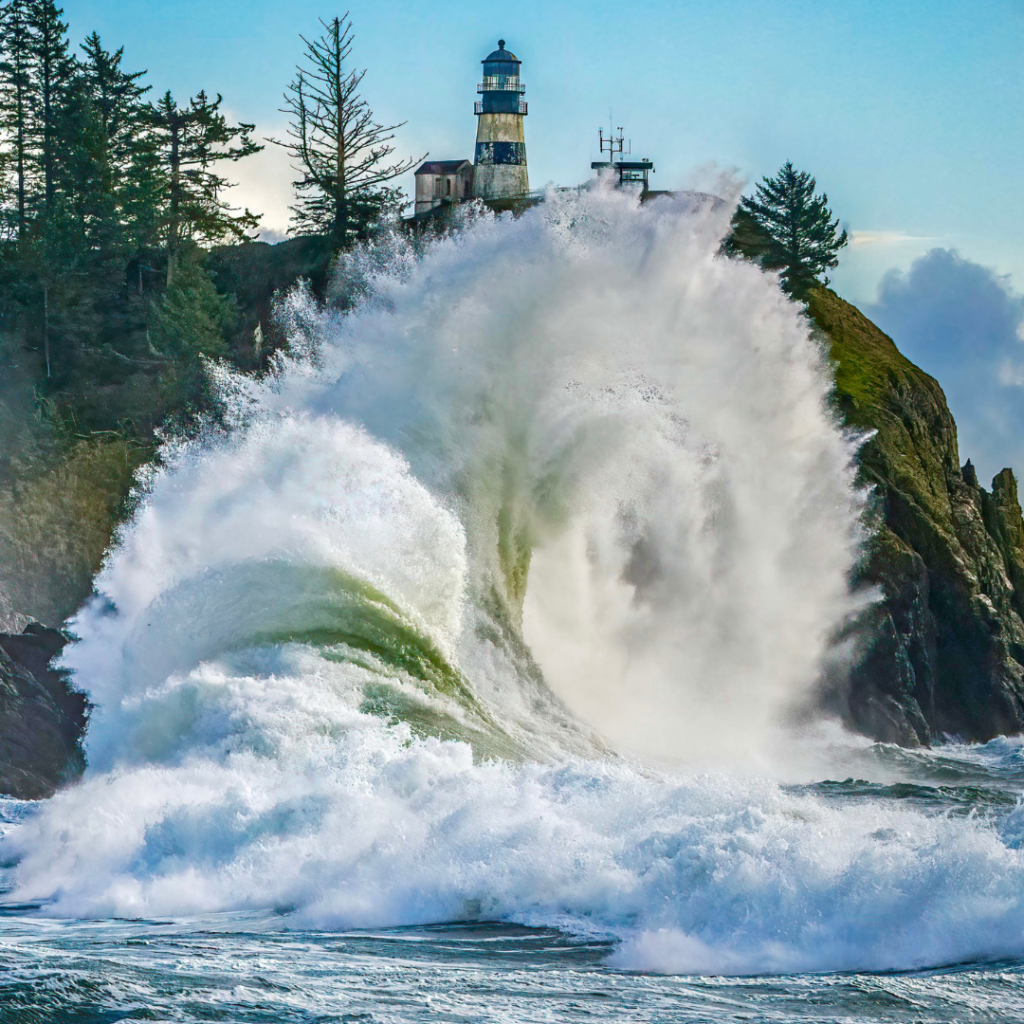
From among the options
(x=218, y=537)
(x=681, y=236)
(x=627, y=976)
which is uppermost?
(x=681, y=236)

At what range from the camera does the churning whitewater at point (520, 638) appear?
1077cm

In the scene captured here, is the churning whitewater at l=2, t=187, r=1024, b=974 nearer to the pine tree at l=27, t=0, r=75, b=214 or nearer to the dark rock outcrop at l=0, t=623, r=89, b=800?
the dark rock outcrop at l=0, t=623, r=89, b=800

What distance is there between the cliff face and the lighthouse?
44.8 ft

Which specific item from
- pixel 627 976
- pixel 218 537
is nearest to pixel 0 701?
pixel 218 537

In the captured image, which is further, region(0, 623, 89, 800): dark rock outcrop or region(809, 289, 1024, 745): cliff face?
region(809, 289, 1024, 745): cliff face

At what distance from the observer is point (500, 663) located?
19.4m

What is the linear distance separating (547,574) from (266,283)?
90.0 feet

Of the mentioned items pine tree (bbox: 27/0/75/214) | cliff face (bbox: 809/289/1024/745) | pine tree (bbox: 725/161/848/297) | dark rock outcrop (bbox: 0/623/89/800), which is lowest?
dark rock outcrop (bbox: 0/623/89/800)

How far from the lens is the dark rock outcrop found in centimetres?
2195

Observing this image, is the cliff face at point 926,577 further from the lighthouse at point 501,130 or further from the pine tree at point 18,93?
the pine tree at point 18,93

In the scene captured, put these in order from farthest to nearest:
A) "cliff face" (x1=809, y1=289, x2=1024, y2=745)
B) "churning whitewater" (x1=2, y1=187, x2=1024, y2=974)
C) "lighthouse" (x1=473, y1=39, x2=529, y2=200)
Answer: "lighthouse" (x1=473, y1=39, x2=529, y2=200) → "cliff face" (x1=809, y1=289, x2=1024, y2=745) → "churning whitewater" (x1=2, y1=187, x2=1024, y2=974)

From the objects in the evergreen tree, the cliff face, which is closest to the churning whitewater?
the cliff face

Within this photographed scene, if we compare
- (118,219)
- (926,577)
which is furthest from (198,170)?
(926,577)

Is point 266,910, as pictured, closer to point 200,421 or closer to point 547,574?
point 547,574
